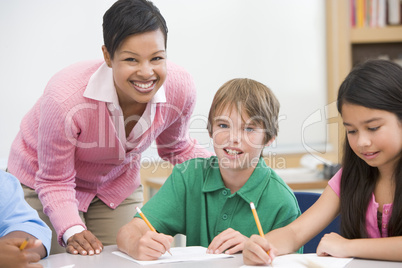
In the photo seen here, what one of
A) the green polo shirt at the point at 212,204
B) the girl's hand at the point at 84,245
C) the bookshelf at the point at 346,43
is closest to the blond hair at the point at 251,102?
the green polo shirt at the point at 212,204

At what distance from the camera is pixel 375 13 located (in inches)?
139

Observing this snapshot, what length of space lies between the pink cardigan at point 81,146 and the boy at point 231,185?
261mm

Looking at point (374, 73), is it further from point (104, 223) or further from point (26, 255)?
point (104, 223)

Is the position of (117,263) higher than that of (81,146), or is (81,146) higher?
(81,146)

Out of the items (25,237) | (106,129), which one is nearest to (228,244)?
(25,237)

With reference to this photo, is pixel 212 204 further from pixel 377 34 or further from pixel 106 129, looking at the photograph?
pixel 377 34

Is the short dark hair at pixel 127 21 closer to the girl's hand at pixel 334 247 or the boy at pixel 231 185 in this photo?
the boy at pixel 231 185

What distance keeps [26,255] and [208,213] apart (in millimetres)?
582

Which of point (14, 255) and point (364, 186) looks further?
point (364, 186)

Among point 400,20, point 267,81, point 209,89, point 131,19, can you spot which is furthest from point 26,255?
point 400,20

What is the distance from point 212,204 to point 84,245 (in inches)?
15.2

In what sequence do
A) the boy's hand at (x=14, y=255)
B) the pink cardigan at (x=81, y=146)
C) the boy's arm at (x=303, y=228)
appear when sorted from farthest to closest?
the pink cardigan at (x=81, y=146) < the boy's arm at (x=303, y=228) < the boy's hand at (x=14, y=255)

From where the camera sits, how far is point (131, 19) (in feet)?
5.00

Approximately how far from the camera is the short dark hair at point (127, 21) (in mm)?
1521
